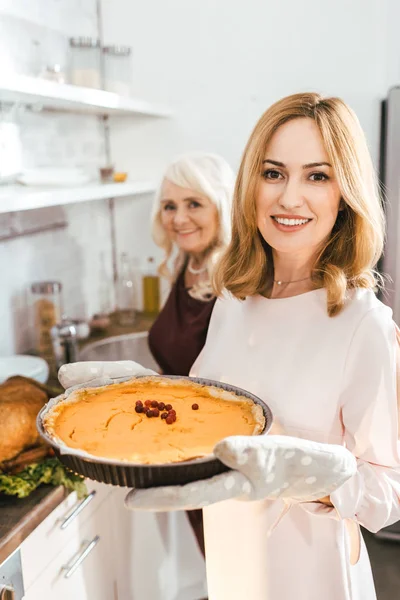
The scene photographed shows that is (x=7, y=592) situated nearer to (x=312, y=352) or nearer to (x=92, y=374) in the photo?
(x=92, y=374)

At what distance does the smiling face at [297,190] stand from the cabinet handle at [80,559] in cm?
99

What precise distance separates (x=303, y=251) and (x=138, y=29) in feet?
6.23

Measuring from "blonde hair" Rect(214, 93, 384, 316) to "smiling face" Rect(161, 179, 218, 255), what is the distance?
0.64 m

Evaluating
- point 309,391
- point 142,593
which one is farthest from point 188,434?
point 142,593

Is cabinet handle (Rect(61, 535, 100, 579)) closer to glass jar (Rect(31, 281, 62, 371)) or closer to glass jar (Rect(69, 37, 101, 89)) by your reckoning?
glass jar (Rect(31, 281, 62, 371))

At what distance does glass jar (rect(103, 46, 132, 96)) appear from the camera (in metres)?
2.39

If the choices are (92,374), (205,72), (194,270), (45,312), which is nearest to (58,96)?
(194,270)

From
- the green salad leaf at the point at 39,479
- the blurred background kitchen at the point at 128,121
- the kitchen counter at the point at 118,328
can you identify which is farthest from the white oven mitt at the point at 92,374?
the kitchen counter at the point at 118,328

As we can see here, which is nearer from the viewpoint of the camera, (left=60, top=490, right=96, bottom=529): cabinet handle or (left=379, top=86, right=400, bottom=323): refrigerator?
(left=60, top=490, right=96, bottom=529): cabinet handle

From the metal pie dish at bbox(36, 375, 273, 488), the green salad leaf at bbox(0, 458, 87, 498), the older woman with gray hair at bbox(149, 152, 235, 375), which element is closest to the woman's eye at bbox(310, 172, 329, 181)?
the metal pie dish at bbox(36, 375, 273, 488)

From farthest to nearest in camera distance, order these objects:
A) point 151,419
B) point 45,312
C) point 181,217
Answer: point 45,312 → point 181,217 → point 151,419

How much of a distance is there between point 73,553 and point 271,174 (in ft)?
3.63

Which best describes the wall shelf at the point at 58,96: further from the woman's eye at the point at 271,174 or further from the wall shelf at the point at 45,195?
the woman's eye at the point at 271,174

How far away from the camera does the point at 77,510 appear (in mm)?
1555
